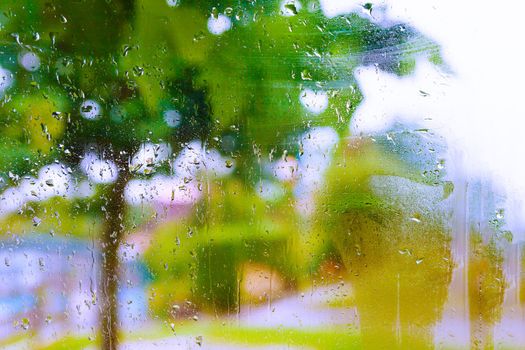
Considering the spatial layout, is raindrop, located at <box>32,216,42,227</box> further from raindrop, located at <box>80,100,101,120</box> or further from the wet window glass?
raindrop, located at <box>80,100,101,120</box>

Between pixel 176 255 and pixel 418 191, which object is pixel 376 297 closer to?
pixel 418 191

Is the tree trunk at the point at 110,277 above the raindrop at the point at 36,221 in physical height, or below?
below

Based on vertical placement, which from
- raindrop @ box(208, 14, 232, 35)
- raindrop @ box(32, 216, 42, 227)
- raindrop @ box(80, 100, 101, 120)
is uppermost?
raindrop @ box(208, 14, 232, 35)

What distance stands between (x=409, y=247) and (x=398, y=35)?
0.42 m

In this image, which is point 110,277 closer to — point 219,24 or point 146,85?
point 146,85

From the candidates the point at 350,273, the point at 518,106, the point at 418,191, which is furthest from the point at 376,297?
the point at 518,106

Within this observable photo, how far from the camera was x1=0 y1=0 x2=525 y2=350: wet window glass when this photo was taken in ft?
2.45

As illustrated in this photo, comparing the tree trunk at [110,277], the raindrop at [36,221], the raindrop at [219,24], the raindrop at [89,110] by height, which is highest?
the raindrop at [219,24]

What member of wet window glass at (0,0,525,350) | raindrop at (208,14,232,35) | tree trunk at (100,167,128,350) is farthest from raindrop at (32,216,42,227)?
raindrop at (208,14,232,35)

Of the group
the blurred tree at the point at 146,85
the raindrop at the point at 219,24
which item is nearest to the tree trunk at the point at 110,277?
the blurred tree at the point at 146,85

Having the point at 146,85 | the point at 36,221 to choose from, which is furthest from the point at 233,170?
the point at 36,221

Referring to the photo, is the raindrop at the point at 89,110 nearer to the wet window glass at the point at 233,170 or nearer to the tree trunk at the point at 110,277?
the wet window glass at the point at 233,170

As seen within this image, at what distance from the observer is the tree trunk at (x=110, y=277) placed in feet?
2.52

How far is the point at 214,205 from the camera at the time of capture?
0.77 meters
